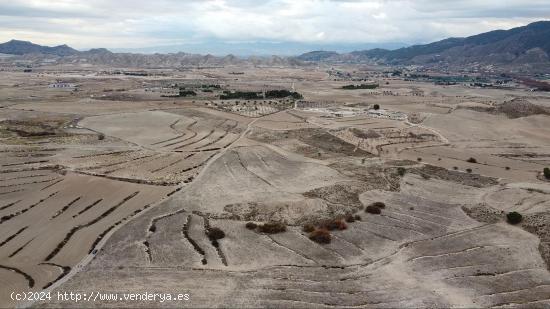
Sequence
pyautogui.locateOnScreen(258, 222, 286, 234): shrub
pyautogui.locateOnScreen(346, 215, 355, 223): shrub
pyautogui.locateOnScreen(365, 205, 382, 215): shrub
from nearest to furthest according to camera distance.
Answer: pyautogui.locateOnScreen(258, 222, 286, 234): shrub, pyautogui.locateOnScreen(346, 215, 355, 223): shrub, pyautogui.locateOnScreen(365, 205, 382, 215): shrub

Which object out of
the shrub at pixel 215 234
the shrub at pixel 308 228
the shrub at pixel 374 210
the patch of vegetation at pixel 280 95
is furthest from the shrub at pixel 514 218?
the patch of vegetation at pixel 280 95

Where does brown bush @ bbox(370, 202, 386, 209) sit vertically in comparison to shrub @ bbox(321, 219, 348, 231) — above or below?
above

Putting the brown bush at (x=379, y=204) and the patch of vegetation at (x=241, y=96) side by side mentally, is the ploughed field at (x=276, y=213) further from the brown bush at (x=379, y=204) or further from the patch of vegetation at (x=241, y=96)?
the patch of vegetation at (x=241, y=96)

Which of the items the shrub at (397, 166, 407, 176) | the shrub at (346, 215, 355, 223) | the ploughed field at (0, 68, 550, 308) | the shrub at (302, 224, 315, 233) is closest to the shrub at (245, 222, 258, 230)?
the ploughed field at (0, 68, 550, 308)

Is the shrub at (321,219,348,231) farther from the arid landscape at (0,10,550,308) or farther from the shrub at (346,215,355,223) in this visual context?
the shrub at (346,215,355,223)

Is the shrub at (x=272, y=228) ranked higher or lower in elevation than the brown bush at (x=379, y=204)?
lower

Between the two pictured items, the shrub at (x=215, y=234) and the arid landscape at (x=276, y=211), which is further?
the shrub at (x=215, y=234)

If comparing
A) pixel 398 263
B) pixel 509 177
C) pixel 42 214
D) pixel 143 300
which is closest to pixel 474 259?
pixel 398 263
